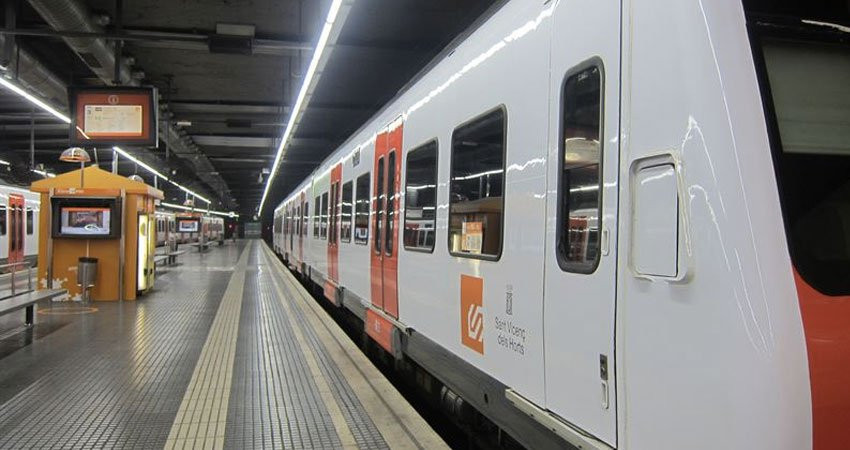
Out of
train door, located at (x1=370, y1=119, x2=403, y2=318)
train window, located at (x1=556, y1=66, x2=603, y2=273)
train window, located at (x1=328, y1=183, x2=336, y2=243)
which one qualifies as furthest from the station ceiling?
train window, located at (x1=556, y1=66, x2=603, y2=273)

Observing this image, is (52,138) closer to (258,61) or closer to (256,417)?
(258,61)

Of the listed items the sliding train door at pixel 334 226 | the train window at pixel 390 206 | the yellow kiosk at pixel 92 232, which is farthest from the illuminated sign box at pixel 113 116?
the train window at pixel 390 206

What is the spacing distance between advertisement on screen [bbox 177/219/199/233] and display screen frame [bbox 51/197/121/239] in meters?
28.4

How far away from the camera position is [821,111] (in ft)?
6.75

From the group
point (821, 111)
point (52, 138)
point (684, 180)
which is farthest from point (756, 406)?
point (52, 138)

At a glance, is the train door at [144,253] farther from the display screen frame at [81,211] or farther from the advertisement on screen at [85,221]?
the advertisement on screen at [85,221]

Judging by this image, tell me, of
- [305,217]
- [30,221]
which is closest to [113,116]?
[305,217]

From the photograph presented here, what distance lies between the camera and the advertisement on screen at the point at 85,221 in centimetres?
1078

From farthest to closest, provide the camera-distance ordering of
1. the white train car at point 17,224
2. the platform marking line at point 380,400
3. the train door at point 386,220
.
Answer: the white train car at point 17,224 < the train door at point 386,220 < the platform marking line at point 380,400

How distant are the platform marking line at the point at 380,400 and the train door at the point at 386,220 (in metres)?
0.57

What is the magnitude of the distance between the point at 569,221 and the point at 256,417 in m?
2.89

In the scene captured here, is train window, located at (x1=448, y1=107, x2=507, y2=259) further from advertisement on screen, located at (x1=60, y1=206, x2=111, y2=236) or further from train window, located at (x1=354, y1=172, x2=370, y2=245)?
advertisement on screen, located at (x1=60, y1=206, x2=111, y2=236)

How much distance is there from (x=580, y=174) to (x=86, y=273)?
400 inches

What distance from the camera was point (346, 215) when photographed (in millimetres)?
8836
